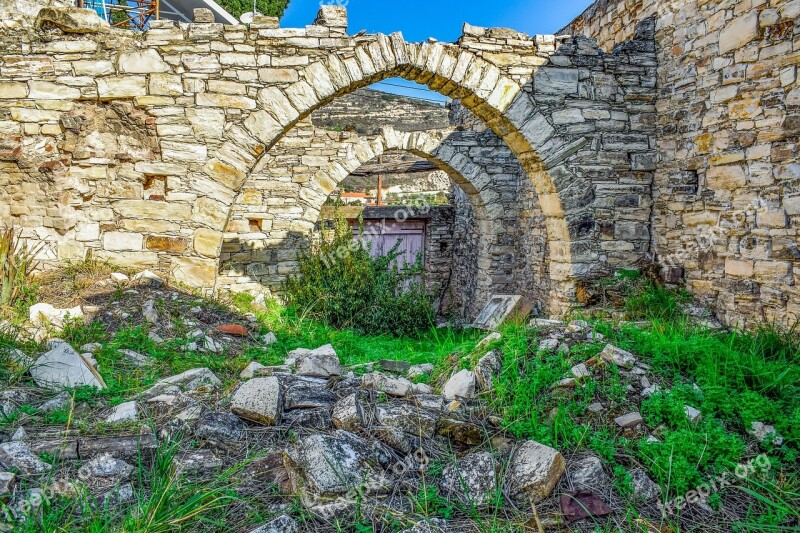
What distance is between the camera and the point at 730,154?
416 centimetres

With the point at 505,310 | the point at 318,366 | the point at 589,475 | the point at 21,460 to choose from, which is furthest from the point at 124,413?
the point at 505,310

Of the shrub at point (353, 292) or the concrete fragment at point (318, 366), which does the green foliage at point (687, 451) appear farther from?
the shrub at point (353, 292)

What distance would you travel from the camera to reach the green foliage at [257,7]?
15516mm

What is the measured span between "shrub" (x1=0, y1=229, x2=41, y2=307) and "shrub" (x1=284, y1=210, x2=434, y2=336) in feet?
8.68

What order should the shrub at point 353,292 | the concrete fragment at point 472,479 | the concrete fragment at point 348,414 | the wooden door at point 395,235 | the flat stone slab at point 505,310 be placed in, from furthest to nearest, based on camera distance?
the wooden door at point 395,235 < the shrub at point 353,292 < the flat stone slab at point 505,310 < the concrete fragment at point 348,414 < the concrete fragment at point 472,479

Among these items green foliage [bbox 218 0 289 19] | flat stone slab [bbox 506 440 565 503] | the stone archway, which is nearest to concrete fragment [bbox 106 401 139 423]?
flat stone slab [bbox 506 440 565 503]

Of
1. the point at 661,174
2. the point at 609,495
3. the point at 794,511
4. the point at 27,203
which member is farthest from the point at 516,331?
the point at 27,203

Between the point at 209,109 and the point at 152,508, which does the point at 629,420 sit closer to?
the point at 152,508

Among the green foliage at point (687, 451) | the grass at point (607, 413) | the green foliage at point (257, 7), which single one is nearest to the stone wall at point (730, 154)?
the grass at point (607, 413)

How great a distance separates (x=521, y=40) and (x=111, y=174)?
13.2 ft

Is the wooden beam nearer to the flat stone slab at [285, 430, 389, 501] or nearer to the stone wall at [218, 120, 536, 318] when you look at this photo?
the stone wall at [218, 120, 536, 318]

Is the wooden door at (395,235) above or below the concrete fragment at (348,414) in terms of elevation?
above

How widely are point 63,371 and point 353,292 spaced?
366 cm

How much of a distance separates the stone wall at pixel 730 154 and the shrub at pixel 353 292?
Answer: 2961 millimetres
